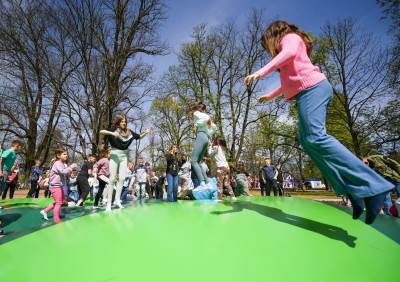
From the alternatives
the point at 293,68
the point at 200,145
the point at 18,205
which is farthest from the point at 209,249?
the point at 18,205

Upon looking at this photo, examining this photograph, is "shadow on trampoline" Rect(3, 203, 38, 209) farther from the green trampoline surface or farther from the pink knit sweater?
the pink knit sweater

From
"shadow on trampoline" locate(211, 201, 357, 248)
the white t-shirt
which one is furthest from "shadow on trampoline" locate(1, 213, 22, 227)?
"shadow on trampoline" locate(211, 201, 357, 248)

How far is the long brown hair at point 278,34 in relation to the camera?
2.80 meters

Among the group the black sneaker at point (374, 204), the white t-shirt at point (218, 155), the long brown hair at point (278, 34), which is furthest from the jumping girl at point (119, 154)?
the black sneaker at point (374, 204)

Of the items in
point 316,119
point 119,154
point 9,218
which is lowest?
point 9,218

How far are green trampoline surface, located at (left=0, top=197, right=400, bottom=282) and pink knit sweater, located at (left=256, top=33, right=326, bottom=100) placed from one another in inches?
43.9

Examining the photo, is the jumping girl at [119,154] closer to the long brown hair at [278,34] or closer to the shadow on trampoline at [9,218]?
the shadow on trampoline at [9,218]

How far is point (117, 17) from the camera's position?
15133mm

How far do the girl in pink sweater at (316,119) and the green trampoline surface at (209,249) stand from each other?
1.10ft

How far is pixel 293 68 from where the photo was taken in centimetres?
260

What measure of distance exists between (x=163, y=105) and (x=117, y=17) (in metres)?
15.6

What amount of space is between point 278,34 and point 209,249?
6.55 ft

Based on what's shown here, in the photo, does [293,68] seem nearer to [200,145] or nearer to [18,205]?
[200,145]

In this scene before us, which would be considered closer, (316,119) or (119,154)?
(316,119)
